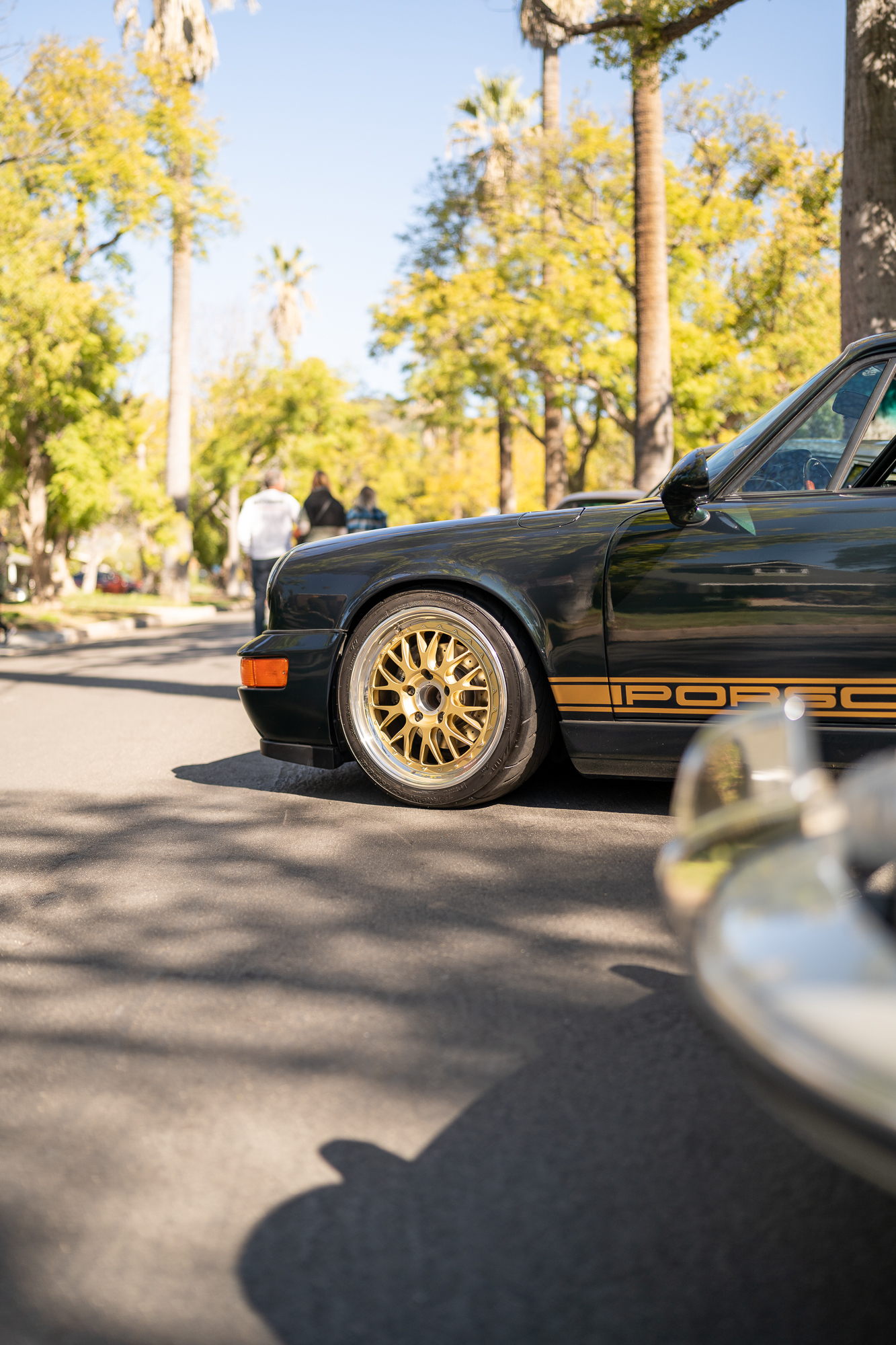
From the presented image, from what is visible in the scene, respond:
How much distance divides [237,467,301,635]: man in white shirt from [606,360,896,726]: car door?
23.1 ft

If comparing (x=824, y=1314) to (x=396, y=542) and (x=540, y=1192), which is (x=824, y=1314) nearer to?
(x=540, y=1192)

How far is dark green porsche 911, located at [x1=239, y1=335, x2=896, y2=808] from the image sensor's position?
377cm

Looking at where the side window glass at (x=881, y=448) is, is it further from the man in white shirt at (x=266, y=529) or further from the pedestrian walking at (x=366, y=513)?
the pedestrian walking at (x=366, y=513)

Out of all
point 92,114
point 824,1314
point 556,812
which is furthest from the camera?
point 92,114

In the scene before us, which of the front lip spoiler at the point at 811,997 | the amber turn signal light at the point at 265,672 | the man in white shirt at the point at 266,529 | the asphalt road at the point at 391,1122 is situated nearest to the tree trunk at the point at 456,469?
the man in white shirt at the point at 266,529

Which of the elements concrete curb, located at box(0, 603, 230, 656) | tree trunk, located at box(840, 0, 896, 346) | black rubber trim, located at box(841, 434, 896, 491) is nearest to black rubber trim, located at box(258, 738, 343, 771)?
black rubber trim, located at box(841, 434, 896, 491)

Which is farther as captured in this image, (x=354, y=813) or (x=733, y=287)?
(x=733, y=287)

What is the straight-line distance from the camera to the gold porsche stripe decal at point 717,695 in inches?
146

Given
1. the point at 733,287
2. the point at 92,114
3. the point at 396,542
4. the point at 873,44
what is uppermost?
the point at 92,114

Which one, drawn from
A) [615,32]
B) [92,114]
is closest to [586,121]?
[92,114]

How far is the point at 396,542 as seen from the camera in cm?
449

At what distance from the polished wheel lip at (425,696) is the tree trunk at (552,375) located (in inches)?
740

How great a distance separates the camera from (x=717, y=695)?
390 centimetres

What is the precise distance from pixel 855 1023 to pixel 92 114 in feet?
75.0
